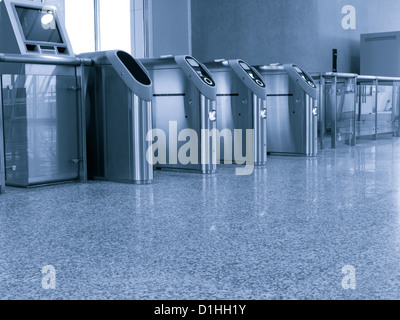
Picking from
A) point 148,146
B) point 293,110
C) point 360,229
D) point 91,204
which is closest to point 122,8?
point 293,110

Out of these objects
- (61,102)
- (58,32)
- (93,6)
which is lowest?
(61,102)

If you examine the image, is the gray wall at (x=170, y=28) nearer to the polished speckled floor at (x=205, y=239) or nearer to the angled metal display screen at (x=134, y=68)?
the angled metal display screen at (x=134, y=68)

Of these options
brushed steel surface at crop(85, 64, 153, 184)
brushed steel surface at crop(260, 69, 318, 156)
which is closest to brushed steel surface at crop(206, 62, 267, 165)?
brushed steel surface at crop(260, 69, 318, 156)

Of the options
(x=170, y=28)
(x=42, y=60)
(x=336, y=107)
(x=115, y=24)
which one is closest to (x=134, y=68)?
(x=42, y=60)

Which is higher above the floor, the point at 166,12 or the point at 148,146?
the point at 166,12

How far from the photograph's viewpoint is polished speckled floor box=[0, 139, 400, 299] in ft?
6.66

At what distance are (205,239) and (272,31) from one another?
24.8 ft

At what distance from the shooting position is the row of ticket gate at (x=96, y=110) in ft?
14.7

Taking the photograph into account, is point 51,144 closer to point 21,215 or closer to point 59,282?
point 21,215

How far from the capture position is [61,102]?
15.3ft

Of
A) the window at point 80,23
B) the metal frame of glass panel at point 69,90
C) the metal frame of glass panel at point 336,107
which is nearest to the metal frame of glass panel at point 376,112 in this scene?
the metal frame of glass panel at point 336,107

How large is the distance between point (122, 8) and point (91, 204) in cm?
608

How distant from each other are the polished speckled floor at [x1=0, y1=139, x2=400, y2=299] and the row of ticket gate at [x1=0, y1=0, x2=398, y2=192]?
0.77 feet

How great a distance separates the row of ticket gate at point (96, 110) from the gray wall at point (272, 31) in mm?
3881
